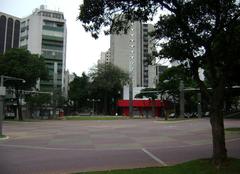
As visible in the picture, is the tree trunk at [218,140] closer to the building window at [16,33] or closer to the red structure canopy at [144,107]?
the red structure canopy at [144,107]

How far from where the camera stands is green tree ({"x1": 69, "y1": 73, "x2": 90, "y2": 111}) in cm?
11344

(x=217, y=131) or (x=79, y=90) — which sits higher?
(x=79, y=90)

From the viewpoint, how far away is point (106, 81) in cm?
10475

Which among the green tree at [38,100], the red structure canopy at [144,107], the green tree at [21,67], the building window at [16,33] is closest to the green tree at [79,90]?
the red structure canopy at [144,107]

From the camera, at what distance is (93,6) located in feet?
41.6

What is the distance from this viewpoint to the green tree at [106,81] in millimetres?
104562

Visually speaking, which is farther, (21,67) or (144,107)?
(144,107)

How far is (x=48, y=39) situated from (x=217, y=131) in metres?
105

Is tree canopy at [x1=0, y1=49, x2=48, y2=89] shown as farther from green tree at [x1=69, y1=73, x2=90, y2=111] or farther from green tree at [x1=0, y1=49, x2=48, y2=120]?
green tree at [x1=69, y1=73, x2=90, y2=111]

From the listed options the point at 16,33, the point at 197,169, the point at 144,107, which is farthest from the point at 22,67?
the point at 197,169

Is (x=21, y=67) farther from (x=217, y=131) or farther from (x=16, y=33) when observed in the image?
(x=217, y=131)

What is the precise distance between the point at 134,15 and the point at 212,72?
3.40 metres

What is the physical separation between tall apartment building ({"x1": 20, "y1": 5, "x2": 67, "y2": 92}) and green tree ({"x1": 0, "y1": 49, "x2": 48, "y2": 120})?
137 ft

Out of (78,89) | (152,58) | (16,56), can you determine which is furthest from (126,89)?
(152,58)
